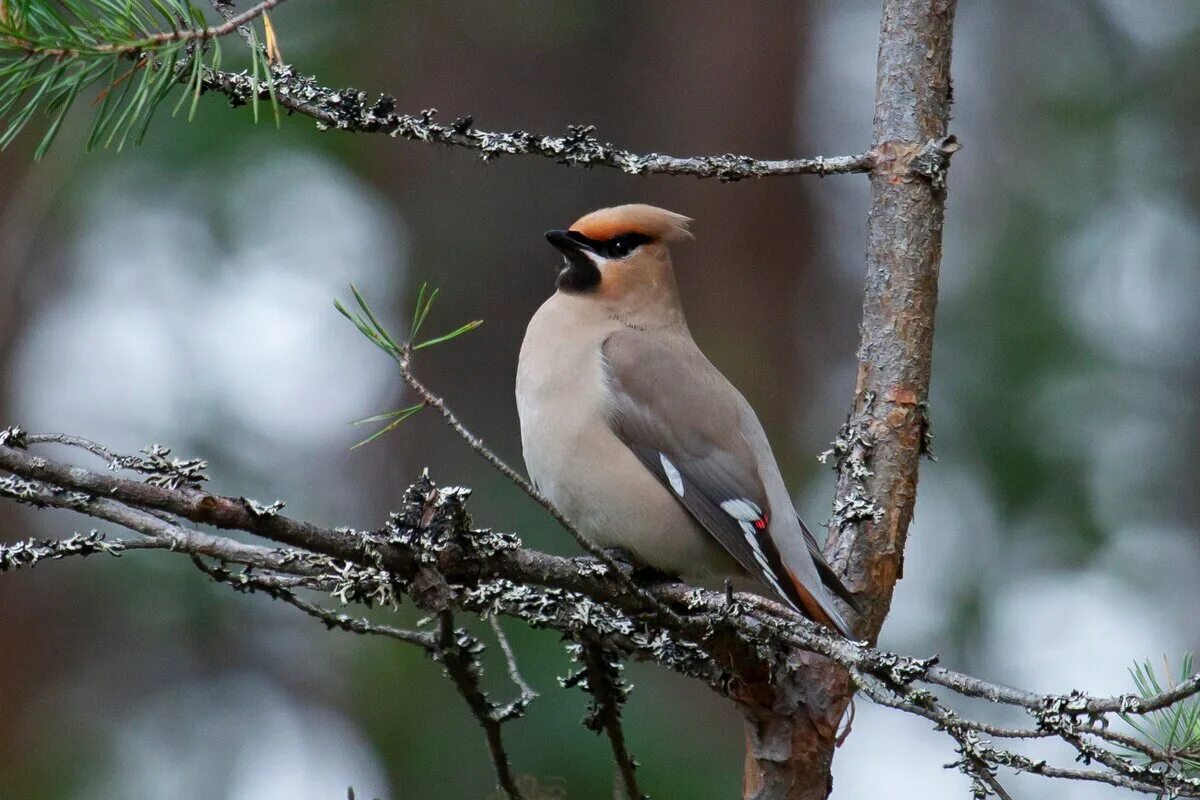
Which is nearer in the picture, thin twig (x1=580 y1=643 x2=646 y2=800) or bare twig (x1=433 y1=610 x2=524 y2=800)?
bare twig (x1=433 y1=610 x2=524 y2=800)

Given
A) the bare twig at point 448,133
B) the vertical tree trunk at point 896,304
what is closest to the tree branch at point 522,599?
the vertical tree trunk at point 896,304

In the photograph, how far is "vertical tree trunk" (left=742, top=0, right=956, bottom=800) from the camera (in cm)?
332

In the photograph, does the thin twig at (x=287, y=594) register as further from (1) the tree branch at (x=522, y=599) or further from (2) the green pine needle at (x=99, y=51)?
(2) the green pine needle at (x=99, y=51)

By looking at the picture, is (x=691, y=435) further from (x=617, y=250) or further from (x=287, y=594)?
(x=287, y=594)

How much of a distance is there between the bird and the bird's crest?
0.02 m

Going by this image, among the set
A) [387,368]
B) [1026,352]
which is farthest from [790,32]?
[387,368]

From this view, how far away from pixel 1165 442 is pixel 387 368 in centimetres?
404

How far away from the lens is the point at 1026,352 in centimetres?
692

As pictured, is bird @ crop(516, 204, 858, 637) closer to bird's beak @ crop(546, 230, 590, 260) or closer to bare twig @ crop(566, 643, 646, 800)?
bird's beak @ crop(546, 230, 590, 260)

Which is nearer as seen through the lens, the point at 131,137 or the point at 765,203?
the point at 131,137

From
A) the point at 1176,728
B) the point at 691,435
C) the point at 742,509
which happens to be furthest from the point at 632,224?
the point at 1176,728

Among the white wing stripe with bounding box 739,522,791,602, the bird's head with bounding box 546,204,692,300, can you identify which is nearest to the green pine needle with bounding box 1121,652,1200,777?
the white wing stripe with bounding box 739,522,791,602

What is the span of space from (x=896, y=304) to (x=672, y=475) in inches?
33.6

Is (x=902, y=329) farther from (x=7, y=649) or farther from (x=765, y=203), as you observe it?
(x=7, y=649)
